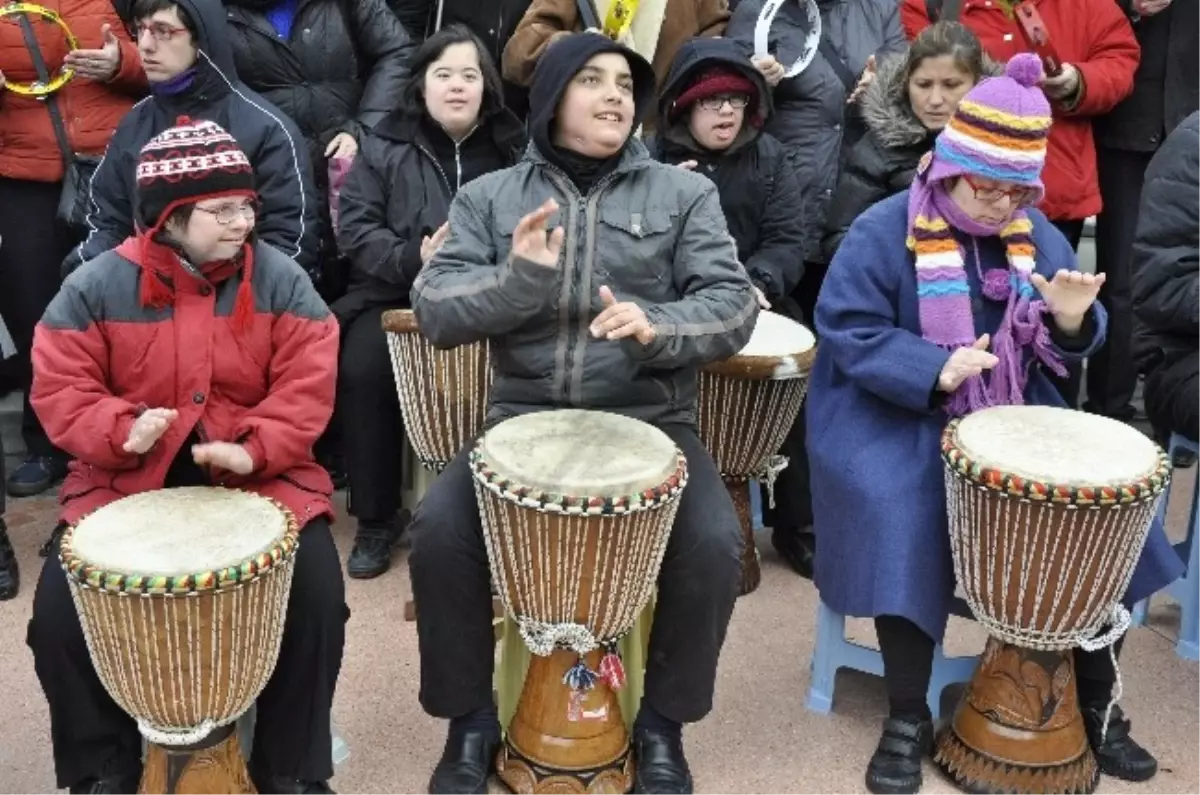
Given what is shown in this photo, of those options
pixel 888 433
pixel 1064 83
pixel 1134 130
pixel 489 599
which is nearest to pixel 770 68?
pixel 1064 83

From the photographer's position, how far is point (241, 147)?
4.09m

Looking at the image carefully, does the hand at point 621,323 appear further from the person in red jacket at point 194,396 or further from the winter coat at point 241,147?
the winter coat at point 241,147

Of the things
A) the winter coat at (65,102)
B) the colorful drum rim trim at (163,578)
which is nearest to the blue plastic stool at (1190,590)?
the colorful drum rim trim at (163,578)

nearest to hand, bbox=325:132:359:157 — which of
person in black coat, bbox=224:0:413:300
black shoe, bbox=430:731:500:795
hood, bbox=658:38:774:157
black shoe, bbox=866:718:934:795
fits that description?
person in black coat, bbox=224:0:413:300

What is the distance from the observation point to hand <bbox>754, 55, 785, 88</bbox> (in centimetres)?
444

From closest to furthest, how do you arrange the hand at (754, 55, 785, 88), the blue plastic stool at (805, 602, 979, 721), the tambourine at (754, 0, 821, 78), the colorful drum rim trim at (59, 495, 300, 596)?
the colorful drum rim trim at (59, 495, 300, 596) → the blue plastic stool at (805, 602, 979, 721) → the hand at (754, 55, 785, 88) → the tambourine at (754, 0, 821, 78)

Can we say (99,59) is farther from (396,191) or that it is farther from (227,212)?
(227,212)

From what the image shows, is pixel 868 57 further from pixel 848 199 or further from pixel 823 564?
pixel 823 564

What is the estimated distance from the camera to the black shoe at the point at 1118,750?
3213mm

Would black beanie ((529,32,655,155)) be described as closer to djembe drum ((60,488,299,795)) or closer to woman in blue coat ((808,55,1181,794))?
woman in blue coat ((808,55,1181,794))

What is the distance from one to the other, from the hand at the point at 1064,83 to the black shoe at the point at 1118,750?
2.24 metres

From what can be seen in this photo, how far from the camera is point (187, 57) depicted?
4.03m

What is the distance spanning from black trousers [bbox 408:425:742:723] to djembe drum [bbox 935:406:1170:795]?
0.55 meters

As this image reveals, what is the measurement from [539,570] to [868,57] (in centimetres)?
274
